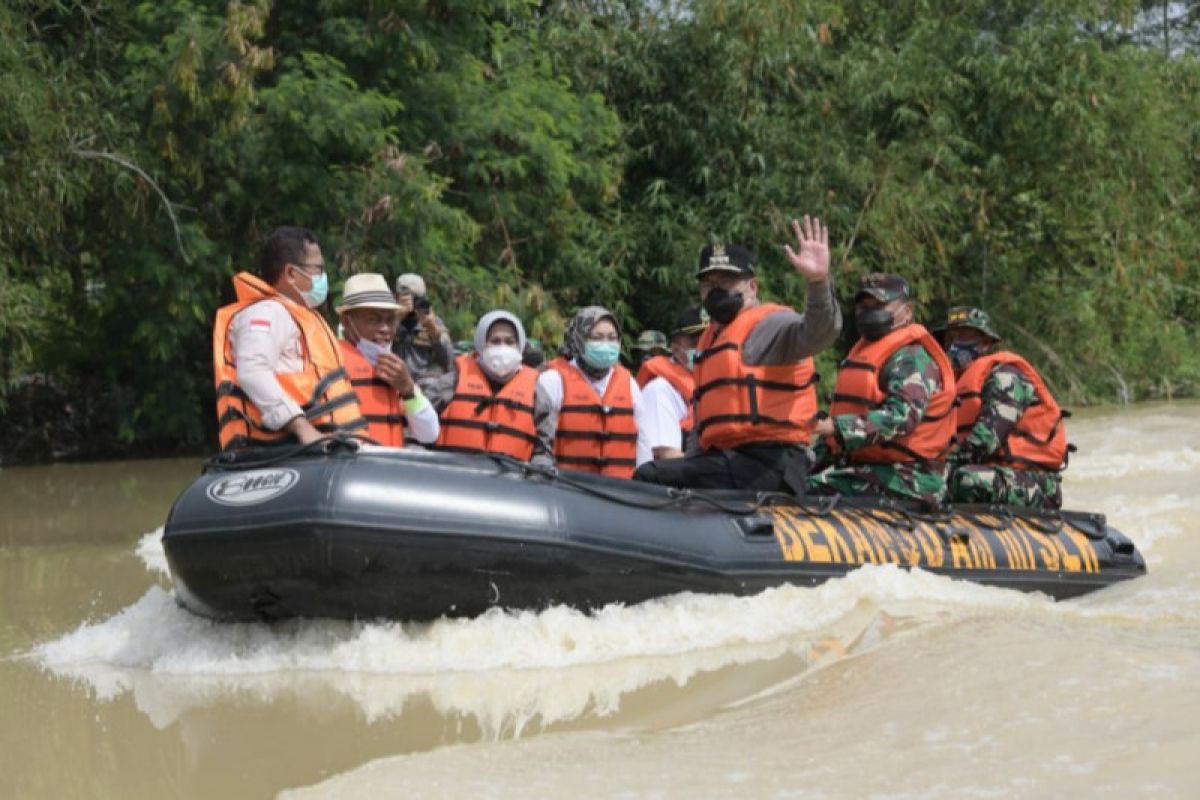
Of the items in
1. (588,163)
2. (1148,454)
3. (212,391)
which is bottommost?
(1148,454)

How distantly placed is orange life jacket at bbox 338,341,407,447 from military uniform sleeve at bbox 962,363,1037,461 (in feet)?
8.36

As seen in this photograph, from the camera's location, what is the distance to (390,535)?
477 centimetres

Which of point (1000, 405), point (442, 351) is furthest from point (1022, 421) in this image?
point (442, 351)

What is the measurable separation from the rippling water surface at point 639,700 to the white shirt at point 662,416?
1.10 meters

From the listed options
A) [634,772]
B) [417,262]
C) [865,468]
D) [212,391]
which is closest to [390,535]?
[634,772]

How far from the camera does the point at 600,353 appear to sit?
6270 mm

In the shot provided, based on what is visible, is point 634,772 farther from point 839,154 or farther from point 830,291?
point 839,154

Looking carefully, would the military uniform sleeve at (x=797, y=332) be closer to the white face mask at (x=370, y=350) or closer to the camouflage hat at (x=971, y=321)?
the white face mask at (x=370, y=350)

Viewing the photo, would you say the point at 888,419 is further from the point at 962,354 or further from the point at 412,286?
the point at 412,286

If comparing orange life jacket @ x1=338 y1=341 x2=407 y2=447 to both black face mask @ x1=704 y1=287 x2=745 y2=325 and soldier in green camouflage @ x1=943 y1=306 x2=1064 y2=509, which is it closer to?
black face mask @ x1=704 y1=287 x2=745 y2=325

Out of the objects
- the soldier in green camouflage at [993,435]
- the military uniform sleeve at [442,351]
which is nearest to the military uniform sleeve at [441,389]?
the military uniform sleeve at [442,351]

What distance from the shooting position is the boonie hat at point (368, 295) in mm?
5555

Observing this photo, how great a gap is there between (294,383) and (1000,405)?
317 cm

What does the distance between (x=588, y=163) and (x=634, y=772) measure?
9.59 metres
